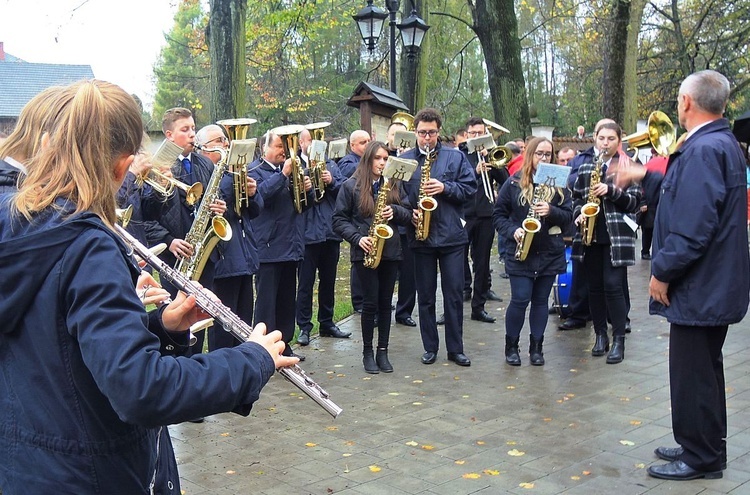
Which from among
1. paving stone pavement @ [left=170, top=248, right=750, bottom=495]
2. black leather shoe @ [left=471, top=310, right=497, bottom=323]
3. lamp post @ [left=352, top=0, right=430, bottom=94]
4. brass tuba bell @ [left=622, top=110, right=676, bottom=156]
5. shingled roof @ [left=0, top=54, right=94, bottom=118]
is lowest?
paving stone pavement @ [left=170, top=248, right=750, bottom=495]

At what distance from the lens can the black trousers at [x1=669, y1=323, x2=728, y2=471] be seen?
4.76 m

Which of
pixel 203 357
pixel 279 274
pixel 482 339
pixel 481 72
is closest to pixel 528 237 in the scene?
pixel 482 339

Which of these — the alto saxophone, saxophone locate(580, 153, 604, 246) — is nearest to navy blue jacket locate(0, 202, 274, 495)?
the alto saxophone

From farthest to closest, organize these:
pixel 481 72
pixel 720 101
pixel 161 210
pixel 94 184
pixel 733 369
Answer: pixel 481 72, pixel 733 369, pixel 161 210, pixel 720 101, pixel 94 184

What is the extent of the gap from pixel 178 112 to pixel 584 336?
500 cm

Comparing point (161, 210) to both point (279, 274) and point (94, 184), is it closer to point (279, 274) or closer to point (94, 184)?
point (279, 274)

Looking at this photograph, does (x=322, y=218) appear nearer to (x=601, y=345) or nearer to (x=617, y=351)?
(x=601, y=345)

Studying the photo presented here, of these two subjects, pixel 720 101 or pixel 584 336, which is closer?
pixel 720 101

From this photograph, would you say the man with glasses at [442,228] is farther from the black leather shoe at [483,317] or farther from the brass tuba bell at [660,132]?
the black leather shoe at [483,317]

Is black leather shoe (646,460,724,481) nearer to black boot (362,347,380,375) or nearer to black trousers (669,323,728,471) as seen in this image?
black trousers (669,323,728,471)

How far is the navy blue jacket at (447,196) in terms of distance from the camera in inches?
296

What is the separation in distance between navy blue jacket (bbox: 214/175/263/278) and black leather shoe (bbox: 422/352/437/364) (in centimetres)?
205

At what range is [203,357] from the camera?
2164 mm

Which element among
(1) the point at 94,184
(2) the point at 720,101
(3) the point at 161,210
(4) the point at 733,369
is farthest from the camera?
(4) the point at 733,369
